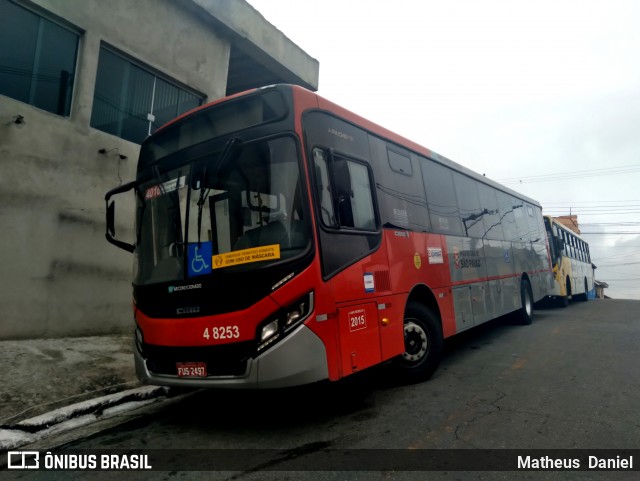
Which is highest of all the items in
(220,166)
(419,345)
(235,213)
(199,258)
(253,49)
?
→ (253,49)

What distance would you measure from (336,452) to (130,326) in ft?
21.9

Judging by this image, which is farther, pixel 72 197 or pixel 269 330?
pixel 72 197

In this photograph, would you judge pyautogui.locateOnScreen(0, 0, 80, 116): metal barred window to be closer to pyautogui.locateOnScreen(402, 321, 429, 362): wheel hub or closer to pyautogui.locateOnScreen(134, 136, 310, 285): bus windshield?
pyautogui.locateOnScreen(134, 136, 310, 285): bus windshield

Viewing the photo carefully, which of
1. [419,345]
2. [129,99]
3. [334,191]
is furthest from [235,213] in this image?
[129,99]

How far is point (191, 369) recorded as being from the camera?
3.75 m

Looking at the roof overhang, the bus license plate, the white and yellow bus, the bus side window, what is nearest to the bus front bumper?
the bus license plate

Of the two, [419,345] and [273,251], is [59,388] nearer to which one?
[273,251]

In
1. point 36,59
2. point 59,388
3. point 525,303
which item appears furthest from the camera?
point 525,303

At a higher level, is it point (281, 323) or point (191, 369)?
point (281, 323)

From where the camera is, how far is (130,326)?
27.8ft

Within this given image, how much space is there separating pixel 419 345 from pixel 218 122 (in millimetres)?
3733

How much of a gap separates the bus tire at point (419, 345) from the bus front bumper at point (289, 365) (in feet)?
6.11

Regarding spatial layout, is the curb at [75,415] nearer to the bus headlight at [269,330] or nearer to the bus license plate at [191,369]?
the bus license plate at [191,369]

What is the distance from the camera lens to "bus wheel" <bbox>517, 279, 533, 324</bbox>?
9.81 meters
